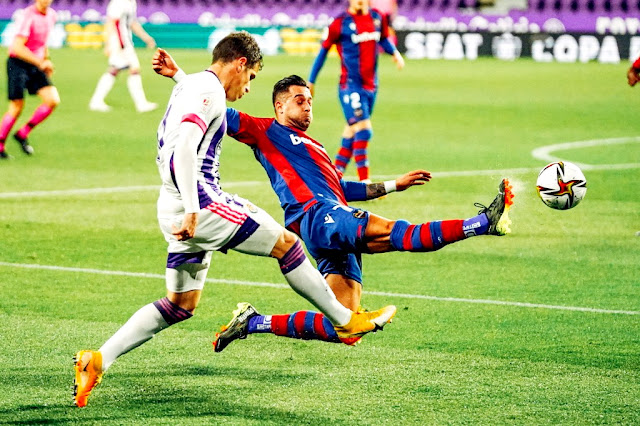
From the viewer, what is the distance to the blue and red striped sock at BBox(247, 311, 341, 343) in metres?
6.26

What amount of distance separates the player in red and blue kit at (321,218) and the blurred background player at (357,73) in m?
6.09

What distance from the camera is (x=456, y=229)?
19.9ft

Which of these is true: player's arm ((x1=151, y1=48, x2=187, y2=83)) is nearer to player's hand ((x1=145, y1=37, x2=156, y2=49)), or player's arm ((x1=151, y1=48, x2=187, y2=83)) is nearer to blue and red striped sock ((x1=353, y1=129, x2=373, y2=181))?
blue and red striped sock ((x1=353, y1=129, x2=373, y2=181))

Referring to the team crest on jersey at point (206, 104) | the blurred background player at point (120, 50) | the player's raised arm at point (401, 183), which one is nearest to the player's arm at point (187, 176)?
the team crest on jersey at point (206, 104)

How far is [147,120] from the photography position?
770 inches

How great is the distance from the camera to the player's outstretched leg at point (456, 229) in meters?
5.96

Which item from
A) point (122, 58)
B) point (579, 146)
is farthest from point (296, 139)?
point (122, 58)

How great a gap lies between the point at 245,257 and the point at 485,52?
25458 mm

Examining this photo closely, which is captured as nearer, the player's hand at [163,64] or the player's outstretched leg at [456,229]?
the player's outstretched leg at [456,229]

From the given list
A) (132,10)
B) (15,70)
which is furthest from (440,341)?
(132,10)

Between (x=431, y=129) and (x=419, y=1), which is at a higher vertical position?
(x=419, y=1)

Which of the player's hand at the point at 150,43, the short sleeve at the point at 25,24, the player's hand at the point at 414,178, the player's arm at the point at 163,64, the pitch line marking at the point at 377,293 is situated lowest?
the pitch line marking at the point at 377,293

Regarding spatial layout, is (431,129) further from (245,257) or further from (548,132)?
(245,257)

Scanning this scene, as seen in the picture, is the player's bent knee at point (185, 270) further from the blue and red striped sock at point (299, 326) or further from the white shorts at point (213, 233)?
the blue and red striped sock at point (299, 326)
